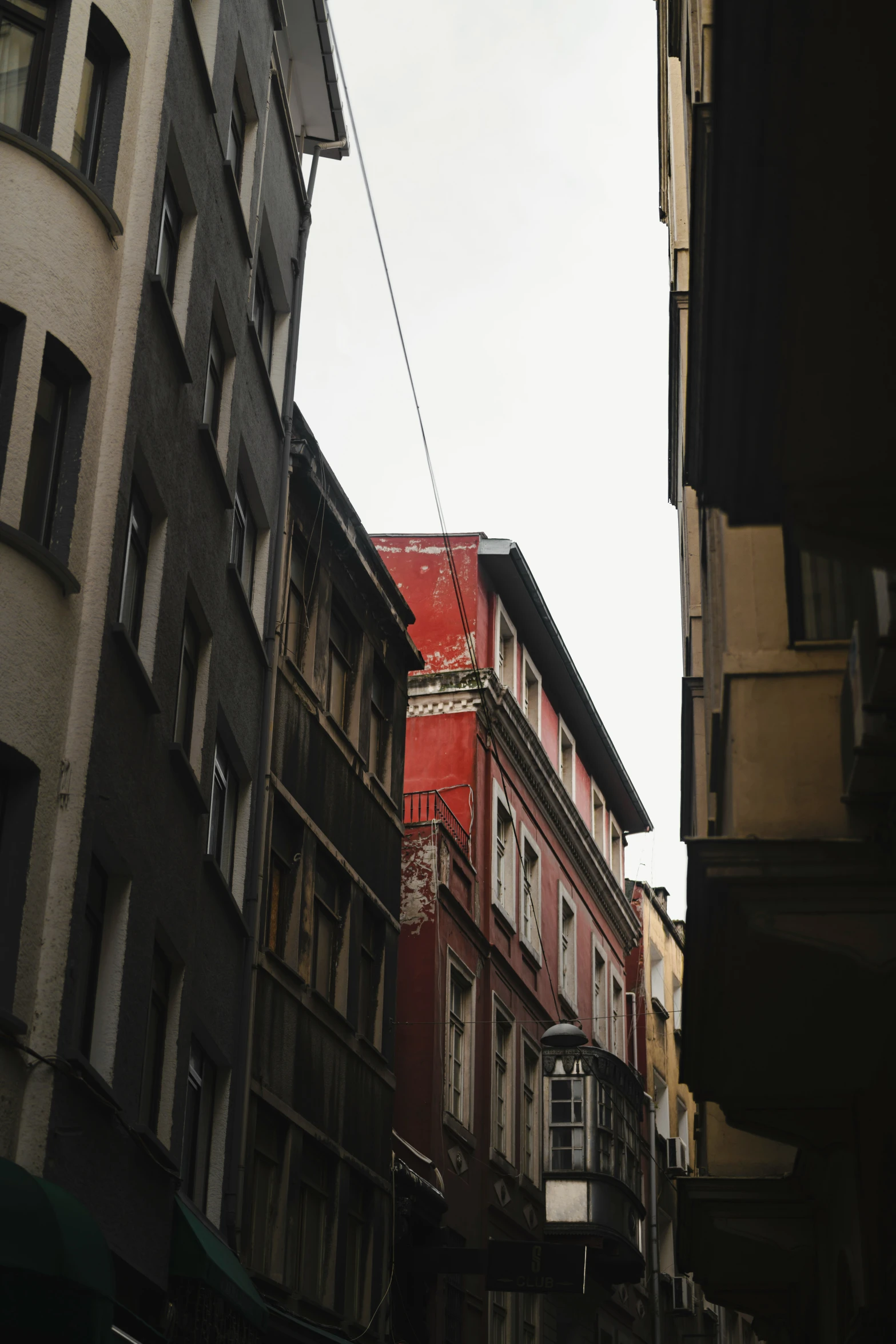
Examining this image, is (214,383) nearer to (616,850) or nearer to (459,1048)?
(459,1048)

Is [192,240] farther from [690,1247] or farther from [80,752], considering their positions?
[690,1247]

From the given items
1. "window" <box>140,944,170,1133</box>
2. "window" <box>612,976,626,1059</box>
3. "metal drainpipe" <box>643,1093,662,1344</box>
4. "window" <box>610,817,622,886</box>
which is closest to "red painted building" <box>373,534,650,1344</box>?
"window" <box>612,976,626,1059</box>

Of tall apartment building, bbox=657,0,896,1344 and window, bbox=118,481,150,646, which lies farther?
window, bbox=118,481,150,646

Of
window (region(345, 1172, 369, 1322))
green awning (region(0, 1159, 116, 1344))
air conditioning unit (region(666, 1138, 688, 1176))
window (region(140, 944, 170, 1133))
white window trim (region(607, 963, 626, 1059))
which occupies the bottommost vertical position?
green awning (region(0, 1159, 116, 1344))

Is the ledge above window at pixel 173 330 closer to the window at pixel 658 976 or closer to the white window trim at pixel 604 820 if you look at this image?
the white window trim at pixel 604 820

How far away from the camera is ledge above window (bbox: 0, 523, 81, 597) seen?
10.6 m

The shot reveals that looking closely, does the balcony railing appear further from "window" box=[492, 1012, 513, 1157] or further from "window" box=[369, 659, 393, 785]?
"window" box=[369, 659, 393, 785]

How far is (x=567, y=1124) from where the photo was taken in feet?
100

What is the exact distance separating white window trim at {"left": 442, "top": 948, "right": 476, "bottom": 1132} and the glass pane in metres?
16.6

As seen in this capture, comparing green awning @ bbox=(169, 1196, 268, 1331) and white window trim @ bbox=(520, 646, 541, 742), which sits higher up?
white window trim @ bbox=(520, 646, 541, 742)

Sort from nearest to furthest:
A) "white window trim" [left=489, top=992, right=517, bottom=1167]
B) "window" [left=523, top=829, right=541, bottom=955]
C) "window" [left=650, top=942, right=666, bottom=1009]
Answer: "white window trim" [left=489, top=992, right=517, bottom=1167], "window" [left=523, top=829, right=541, bottom=955], "window" [left=650, top=942, right=666, bottom=1009]

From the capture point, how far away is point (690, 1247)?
14.6m

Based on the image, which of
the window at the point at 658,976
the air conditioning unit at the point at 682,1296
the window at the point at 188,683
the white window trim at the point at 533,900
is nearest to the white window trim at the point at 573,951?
the white window trim at the point at 533,900

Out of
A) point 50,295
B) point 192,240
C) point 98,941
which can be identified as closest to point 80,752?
point 98,941
